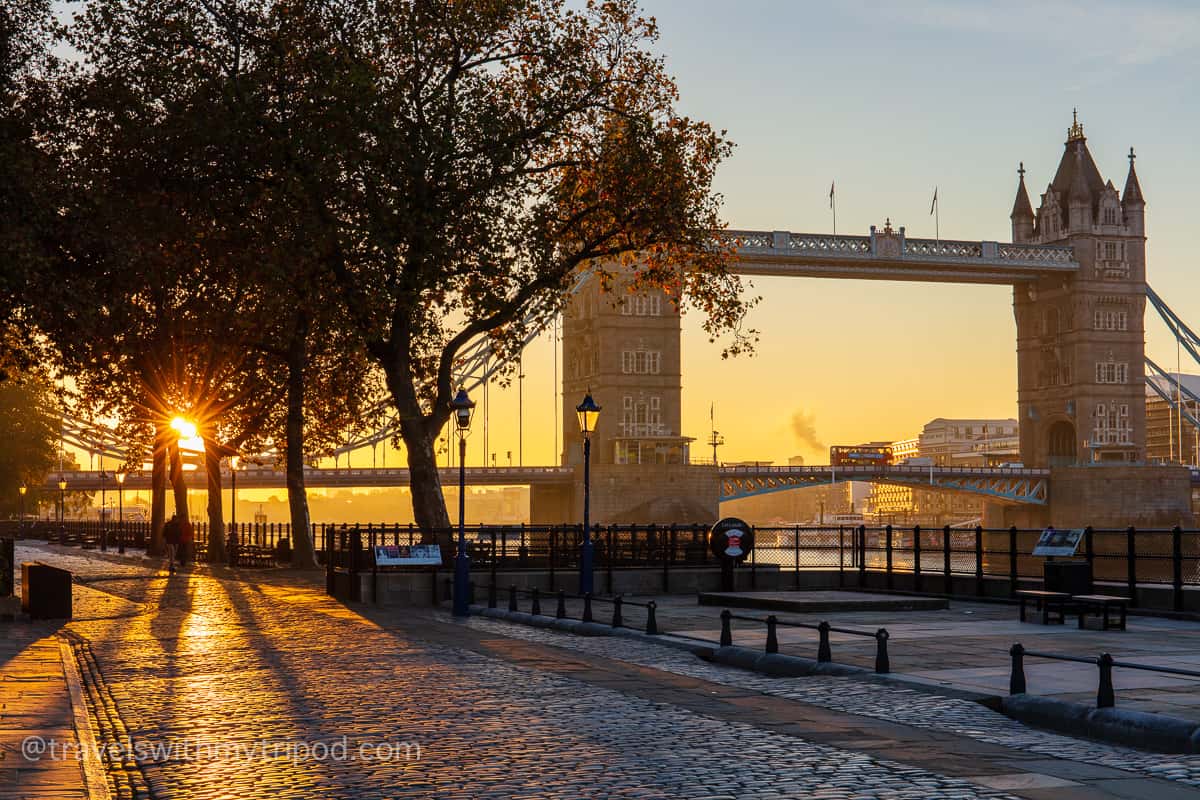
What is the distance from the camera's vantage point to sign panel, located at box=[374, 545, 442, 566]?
28484 mm

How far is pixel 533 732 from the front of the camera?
11.8 metres

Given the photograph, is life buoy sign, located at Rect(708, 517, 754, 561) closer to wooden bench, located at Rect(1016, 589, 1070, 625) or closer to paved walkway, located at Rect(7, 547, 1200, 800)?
wooden bench, located at Rect(1016, 589, 1070, 625)

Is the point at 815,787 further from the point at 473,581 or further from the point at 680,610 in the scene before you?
the point at 473,581

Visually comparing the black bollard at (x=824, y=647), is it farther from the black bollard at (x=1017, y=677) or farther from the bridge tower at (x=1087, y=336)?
the bridge tower at (x=1087, y=336)

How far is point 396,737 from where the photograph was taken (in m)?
11.7

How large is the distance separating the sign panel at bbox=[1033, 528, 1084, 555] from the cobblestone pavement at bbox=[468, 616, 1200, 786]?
7795mm

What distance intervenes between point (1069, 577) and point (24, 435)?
7123 centimetres

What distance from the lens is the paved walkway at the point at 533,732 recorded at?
964 cm

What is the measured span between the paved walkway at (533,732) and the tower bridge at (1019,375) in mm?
75537

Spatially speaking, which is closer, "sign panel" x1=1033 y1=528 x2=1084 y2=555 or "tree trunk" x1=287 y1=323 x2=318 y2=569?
"sign panel" x1=1033 y1=528 x2=1084 y2=555

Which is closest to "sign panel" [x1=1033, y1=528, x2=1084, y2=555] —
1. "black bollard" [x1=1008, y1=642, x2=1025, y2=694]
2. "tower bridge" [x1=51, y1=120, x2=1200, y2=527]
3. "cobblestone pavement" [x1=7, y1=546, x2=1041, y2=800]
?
"cobblestone pavement" [x1=7, y1=546, x2=1041, y2=800]

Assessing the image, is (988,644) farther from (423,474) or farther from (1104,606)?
(423,474)

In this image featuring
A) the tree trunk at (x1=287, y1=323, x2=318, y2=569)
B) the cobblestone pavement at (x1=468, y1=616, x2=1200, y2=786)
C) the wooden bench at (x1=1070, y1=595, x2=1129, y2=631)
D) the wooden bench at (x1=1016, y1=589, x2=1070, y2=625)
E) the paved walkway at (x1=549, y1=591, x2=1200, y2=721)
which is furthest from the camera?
the tree trunk at (x1=287, y1=323, x2=318, y2=569)

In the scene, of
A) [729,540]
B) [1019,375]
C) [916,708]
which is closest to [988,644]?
[916,708]
